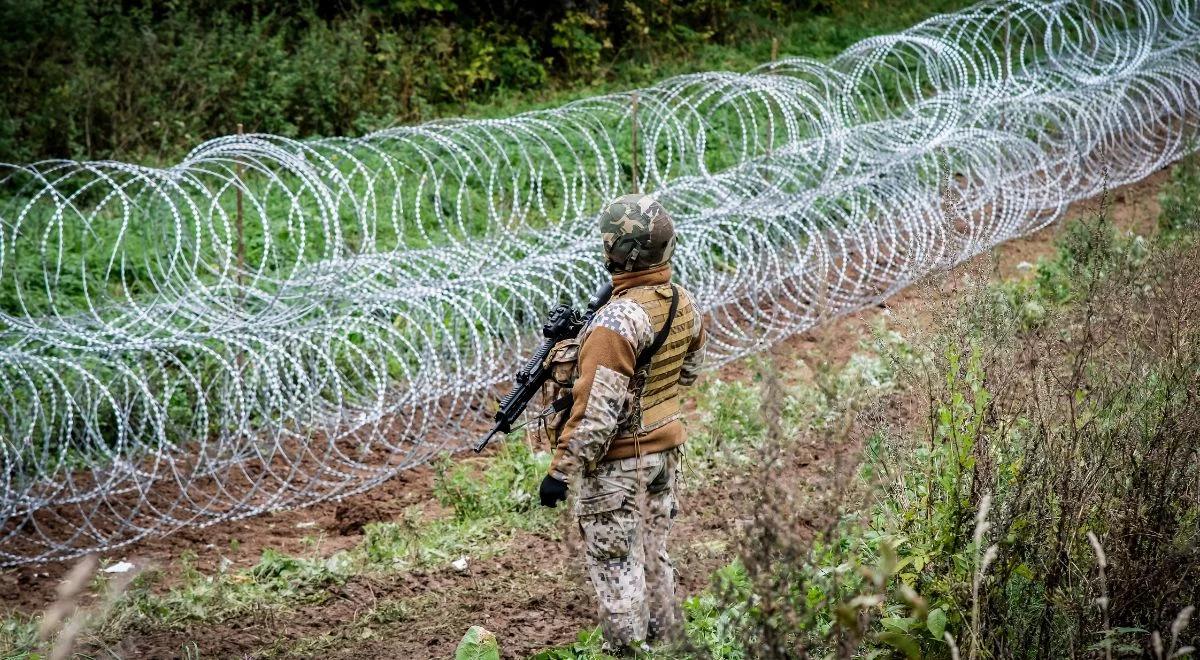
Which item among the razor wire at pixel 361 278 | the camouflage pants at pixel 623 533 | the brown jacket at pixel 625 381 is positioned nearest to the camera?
the brown jacket at pixel 625 381

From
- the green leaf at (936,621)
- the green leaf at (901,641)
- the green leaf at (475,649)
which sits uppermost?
the green leaf at (936,621)

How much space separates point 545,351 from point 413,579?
205cm

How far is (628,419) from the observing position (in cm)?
452

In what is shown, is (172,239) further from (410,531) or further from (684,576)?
(684,576)

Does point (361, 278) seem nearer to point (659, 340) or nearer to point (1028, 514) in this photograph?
point (659, 340)

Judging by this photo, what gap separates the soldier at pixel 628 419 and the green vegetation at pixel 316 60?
1007 centimetres

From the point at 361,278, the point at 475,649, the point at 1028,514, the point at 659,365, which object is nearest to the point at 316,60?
the point at 361,278

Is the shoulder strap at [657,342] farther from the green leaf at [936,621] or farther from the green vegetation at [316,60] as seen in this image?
the green vegetation at [316,60]

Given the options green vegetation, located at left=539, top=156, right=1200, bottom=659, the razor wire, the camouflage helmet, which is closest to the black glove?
green vegetation, located at left=539, top=156, right=1200, bottom=659

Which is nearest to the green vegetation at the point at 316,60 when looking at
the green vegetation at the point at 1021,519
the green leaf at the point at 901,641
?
the green vegetation at the point at 1021,519

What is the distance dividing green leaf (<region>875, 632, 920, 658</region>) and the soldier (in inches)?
30.5

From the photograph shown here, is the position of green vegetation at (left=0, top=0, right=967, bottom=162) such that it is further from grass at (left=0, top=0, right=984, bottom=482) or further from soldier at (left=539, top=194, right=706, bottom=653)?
soldier at (left=539, top=194, right=706, bottom=653)

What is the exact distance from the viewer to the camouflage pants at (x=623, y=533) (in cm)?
461

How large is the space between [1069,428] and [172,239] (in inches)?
357
